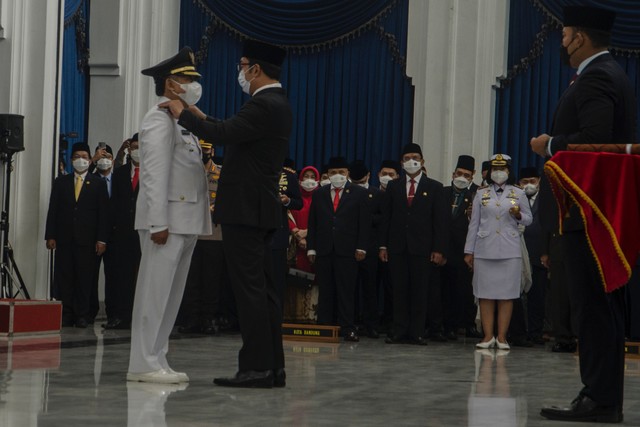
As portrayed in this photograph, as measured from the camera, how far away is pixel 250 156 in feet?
16.4

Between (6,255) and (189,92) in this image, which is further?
(6,255)

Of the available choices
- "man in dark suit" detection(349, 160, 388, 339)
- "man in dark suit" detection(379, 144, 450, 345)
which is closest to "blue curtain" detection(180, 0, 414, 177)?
"man in dark suit" detection(349, 160, 388, 339)

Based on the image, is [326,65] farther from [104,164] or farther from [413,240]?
[413,240]

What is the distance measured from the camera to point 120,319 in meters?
9.05

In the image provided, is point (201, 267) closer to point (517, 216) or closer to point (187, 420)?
point (517, 216)

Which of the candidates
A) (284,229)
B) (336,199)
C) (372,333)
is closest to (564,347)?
(372,333)

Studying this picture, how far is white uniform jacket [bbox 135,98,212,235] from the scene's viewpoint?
16.4 feet

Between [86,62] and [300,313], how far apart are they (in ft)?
12.2

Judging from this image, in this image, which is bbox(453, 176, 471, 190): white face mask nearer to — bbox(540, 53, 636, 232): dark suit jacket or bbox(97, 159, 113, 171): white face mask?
bbox(97, 159, 113, 171): white face mask

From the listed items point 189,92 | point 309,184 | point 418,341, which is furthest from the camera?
point 309,184

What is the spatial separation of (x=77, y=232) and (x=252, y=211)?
4654 mm

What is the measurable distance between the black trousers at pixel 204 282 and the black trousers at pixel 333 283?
81 centimetres

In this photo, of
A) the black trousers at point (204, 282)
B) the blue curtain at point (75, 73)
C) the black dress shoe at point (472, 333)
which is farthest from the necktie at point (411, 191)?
the blue curtain at point (75, 73)

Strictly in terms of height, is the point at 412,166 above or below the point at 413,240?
above
